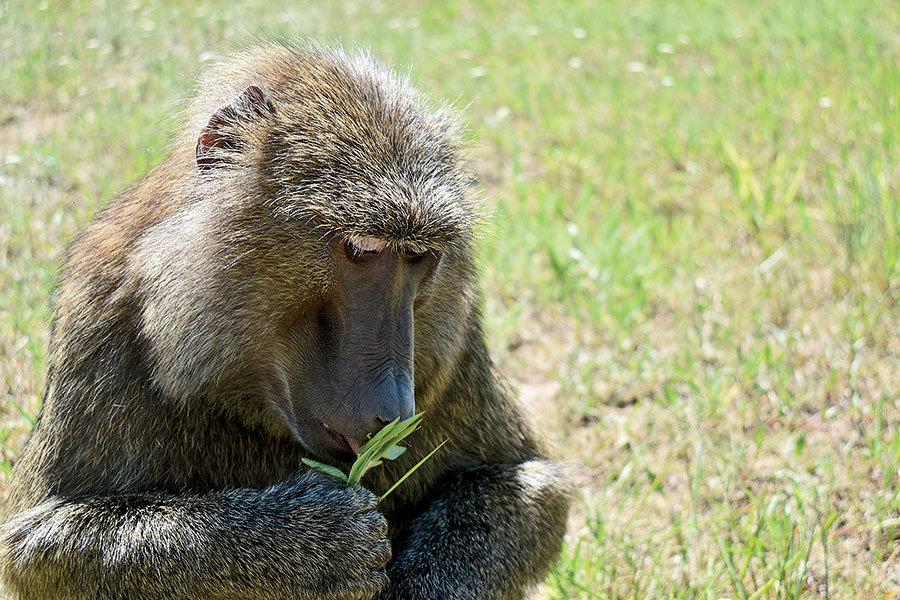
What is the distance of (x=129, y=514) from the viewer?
2.43 m

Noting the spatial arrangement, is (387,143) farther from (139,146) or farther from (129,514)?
(139,146)

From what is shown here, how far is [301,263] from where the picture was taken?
238 cm

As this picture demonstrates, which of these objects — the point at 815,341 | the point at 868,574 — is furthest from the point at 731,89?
the point at 868,574

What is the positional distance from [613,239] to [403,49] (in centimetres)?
317

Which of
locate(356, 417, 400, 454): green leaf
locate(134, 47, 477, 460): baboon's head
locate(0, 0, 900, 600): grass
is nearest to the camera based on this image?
locate(356, 417, 400, 454): green leaf

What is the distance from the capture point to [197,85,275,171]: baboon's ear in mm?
2502

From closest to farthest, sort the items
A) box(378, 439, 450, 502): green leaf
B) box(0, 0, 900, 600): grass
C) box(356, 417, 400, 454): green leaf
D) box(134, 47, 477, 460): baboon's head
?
box(356, 417, 400, 454): green leaf → box(134, 47, 477, 460): baboon's head → box(378, 439, 450, 502): green leaf → box(0, 0, 900, 600): grass

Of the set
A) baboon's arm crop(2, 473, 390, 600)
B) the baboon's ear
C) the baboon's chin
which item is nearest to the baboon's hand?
baboon's arm crop(2, 473, 390, 600)

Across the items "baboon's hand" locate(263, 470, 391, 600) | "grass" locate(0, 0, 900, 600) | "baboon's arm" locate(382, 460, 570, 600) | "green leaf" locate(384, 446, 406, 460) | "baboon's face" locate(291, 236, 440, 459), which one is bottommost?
"grass" locate(0, 0, 900, 600)

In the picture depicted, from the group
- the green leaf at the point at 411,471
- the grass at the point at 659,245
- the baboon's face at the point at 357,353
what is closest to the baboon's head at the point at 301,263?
the baboon's face at the point at 357,353

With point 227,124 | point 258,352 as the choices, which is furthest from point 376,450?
point 227,124

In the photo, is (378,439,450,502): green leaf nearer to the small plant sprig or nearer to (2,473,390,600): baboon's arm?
the small plant sprig

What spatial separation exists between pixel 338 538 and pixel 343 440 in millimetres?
270

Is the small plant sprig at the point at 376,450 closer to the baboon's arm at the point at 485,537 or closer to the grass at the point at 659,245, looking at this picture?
the baboon's arm at the point at 485,537
